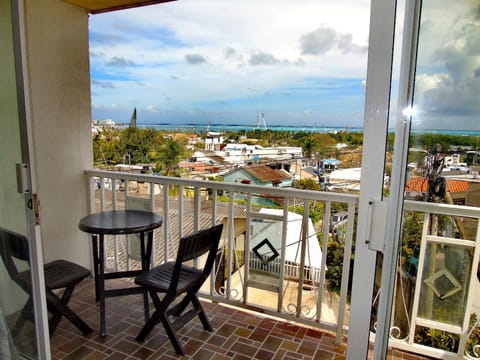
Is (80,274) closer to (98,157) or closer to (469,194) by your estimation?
(98,157)

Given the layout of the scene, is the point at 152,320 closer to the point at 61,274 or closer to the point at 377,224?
the point at 61,274

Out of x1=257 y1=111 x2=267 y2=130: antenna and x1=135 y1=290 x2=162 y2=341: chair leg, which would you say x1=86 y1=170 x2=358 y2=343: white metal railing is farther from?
x1=257 y1=111 x2=267 y2=130: antenna

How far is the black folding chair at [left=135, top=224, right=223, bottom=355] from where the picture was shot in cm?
202

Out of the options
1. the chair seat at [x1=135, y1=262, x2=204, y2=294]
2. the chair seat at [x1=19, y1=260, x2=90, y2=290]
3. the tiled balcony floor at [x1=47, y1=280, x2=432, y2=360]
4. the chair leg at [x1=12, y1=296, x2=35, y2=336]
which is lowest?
the tiled balcony floor at [x1=47, y1=280, x2=432, y2=360]

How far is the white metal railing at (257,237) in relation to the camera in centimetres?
237

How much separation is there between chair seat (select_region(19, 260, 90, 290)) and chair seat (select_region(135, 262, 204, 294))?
1.50 feet

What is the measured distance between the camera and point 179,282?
2.18m

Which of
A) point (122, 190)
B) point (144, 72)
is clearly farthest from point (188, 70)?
point (122, 190)

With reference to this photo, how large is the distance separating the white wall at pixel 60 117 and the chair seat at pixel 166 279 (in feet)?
4.09

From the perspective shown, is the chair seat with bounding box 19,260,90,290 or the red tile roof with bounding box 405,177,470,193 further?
the chair seat with bounding box 19,260,90,290

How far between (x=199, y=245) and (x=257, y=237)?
0.66m

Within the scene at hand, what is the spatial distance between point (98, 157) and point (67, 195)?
54 centimetres

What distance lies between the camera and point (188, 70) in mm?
5098

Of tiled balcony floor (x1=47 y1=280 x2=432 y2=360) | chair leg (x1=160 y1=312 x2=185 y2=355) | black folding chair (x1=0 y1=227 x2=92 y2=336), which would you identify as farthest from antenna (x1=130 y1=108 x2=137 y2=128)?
chair leg (x1=160 y1=312 x2=185 y2=355)
